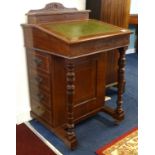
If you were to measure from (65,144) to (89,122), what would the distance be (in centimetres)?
46

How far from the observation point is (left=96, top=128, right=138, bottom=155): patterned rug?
1.84 meters

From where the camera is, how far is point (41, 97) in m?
2.09

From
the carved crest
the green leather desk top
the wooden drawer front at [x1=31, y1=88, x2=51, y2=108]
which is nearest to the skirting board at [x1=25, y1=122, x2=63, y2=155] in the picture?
the wooden drawer front at [x1=31, y1=88, x2=51, y2=108]

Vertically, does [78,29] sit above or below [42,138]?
above

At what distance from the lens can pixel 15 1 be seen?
1923 millimetres

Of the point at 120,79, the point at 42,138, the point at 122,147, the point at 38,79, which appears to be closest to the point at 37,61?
the point at 38,79

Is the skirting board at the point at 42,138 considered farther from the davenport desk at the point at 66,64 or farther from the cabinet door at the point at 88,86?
the cabinet door at the point at 88,86

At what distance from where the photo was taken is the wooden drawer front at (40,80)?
1957 millimetres

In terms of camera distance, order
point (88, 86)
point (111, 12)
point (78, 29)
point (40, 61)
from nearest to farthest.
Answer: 1. point (78, 29)
2. point (40, 61)
3. point (88, 86)
4. point (111, 12)

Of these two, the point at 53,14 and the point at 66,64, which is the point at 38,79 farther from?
the point at 53,14

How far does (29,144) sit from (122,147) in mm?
807
